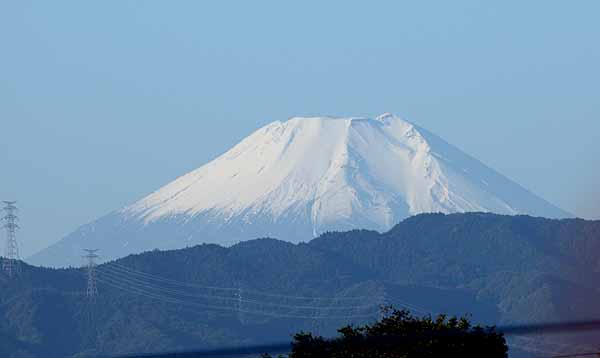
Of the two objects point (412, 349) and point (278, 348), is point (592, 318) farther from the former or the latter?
point (412, 349)

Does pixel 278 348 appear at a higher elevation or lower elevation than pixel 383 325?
lower

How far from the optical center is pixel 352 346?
10578 mm

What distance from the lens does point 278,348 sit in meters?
10.4

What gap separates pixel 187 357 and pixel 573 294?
460 centimetres

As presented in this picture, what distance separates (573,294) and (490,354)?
24070 millimetres


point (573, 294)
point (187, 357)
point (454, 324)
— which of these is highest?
point (454, 324)

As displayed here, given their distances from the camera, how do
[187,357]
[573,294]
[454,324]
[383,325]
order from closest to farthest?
[187,357] → [573,294] → [454,324] → [383,325]

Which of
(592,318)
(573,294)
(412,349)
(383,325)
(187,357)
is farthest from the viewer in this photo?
(383,325)

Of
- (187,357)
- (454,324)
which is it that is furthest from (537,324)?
(454,324)

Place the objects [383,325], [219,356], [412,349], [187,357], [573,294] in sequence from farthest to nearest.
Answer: [383,325], [412,349], [573,294], [219,356], [187,357]

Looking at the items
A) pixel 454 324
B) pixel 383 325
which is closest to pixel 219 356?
pixel 454 324

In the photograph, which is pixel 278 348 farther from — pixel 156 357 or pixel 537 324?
pixel 537 324

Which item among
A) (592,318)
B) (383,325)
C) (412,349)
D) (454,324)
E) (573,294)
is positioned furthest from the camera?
(383,325)

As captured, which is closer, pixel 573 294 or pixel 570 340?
pixel 570 340
